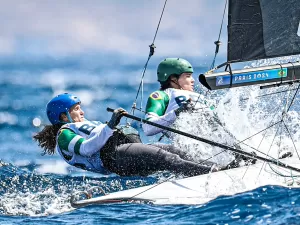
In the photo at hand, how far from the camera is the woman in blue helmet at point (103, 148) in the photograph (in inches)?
286

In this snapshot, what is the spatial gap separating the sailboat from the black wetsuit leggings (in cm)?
37

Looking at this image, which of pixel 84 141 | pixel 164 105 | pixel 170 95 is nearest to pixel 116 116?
pixel 84 141

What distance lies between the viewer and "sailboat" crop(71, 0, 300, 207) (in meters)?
6.38

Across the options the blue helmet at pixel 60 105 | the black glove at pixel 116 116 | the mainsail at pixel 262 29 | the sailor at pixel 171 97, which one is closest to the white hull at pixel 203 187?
the sailor at pixel 171 97

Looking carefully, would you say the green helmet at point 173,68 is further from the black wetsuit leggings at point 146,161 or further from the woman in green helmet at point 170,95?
the black wetsuit leggings at point 146,161

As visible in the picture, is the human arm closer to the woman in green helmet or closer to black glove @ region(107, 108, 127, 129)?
black glove @ region(107, 108, 127, 129)

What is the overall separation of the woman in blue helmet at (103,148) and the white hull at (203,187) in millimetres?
418

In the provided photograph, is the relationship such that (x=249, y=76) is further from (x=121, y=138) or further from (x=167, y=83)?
(x=167, y=83)

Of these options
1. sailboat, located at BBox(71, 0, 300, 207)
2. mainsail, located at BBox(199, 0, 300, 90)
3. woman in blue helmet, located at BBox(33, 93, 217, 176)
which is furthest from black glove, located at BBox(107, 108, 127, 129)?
mainsail, located at BBox(199, 0, 300, 90)

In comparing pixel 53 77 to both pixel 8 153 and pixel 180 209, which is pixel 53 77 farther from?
pixel 180 209

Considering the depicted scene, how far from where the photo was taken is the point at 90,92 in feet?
79.0

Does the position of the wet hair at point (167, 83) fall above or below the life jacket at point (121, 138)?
above

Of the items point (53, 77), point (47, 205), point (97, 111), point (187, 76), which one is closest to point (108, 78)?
point (53, 77)

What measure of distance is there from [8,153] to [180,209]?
743cm
